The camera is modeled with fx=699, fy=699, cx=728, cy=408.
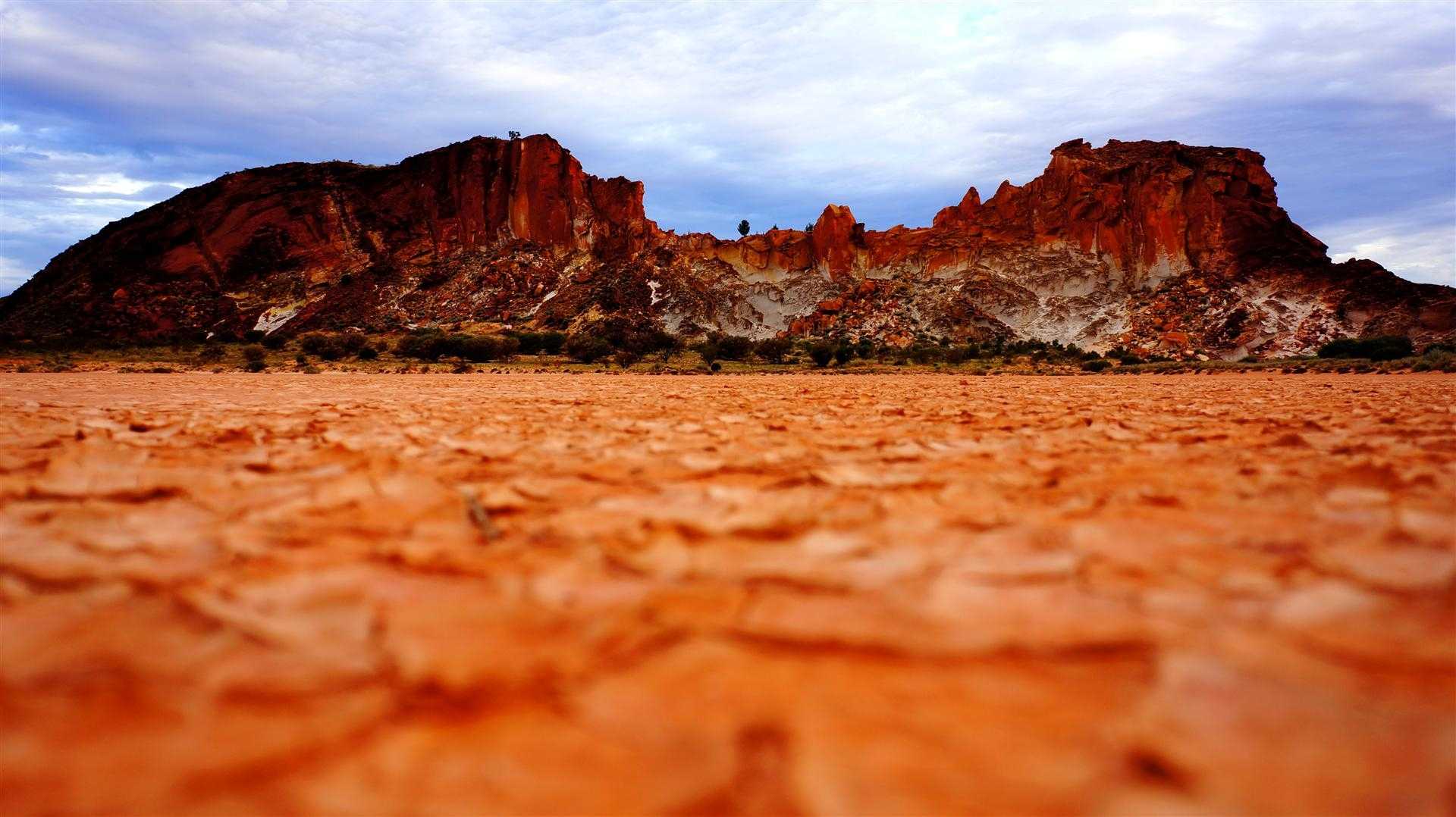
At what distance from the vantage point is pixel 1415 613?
4.16ft

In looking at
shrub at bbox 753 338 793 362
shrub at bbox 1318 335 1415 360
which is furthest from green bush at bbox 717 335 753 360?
shrub at bbox 1318 335 1415 360

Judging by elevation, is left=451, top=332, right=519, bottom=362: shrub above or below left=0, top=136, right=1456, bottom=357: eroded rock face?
below

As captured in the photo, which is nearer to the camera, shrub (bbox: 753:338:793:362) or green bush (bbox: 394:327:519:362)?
green bush (bbox: 394:327:519:362)

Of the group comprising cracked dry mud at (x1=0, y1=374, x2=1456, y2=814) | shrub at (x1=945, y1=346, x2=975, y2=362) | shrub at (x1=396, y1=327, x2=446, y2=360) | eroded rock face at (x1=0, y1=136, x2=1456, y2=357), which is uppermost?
eroded rock face at (x1=0, y1=136, x2=1456, y2=357)

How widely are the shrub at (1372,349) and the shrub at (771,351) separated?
82.5ft

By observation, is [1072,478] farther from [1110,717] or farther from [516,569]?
[516,569]

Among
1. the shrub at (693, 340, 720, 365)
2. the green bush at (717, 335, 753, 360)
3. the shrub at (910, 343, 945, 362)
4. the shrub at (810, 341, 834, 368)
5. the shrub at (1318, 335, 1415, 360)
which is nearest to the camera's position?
the shrub at (1318, 335, 1415, 360)

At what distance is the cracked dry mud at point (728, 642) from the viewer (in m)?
0.88

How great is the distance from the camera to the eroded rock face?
47250 mm

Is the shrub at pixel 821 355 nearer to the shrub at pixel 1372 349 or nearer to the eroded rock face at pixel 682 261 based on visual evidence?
the eroded rock face at pixel 682 261

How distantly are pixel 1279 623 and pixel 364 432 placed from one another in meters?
4.09

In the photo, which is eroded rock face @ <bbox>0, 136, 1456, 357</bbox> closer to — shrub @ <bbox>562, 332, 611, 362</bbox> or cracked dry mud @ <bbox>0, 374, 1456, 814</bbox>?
shrub @ <bbox>562, 332, 611, 362</bbox>

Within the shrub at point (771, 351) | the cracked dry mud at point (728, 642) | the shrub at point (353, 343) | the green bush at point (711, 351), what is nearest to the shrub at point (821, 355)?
the shrub at point (771, 351)

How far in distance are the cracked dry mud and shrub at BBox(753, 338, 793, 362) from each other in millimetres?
32231
